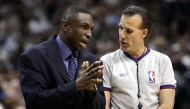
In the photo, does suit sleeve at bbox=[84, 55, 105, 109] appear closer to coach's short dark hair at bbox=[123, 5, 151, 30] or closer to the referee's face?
the referee's face

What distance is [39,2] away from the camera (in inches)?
607

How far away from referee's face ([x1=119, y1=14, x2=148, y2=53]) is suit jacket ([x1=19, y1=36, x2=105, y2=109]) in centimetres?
51

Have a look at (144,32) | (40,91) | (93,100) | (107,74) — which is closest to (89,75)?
(93,100)

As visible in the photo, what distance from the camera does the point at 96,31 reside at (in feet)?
42.6

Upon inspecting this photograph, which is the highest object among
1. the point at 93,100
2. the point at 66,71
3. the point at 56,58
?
the point at 56,58

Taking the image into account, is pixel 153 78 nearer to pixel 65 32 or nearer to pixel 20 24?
pixel 65 32

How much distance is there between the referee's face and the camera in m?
5.41

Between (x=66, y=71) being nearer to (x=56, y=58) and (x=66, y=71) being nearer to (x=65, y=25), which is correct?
(x=56, y=58)

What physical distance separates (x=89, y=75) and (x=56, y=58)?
49 centimetres

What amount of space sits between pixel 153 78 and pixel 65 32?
0.90 m

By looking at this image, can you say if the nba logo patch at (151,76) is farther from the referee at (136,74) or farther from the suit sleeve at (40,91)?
the suit sleeve at (40,91)

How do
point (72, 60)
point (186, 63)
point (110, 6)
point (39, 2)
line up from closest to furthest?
point (72, 60) → point (186, 63) → point (110, 6) → point (39, 2)

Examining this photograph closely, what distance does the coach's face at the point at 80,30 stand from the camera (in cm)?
505

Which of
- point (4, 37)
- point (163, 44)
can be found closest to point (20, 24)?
point (4, 37)
